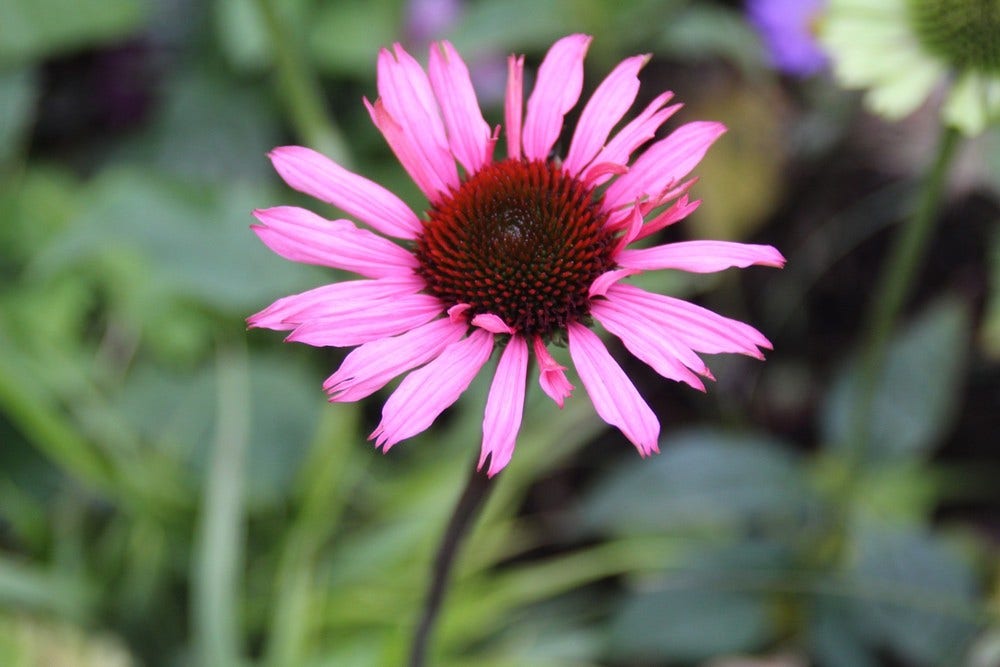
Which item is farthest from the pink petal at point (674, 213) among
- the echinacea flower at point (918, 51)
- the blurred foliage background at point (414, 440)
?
the blurred foliage background at point (414, 440)

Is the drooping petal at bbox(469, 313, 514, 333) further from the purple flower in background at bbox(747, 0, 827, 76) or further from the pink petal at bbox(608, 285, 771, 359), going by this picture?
the purple flower in background at bbox(747, 0, 827, 76)

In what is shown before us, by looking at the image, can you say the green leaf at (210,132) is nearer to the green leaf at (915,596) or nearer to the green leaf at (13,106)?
the green leaf at (13,106)

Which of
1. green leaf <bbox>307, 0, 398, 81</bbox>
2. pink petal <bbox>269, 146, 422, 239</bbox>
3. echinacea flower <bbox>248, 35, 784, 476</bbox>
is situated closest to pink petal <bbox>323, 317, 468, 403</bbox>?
echinacea flower <bbox>248, 35, 784, 476</bbox>

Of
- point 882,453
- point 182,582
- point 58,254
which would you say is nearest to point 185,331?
point 58,254

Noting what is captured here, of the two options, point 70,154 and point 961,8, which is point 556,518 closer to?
point 961,8

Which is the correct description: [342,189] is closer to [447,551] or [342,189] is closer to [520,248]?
[520,248]

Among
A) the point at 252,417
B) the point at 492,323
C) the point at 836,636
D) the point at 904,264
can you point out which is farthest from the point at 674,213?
the point at 252,417
